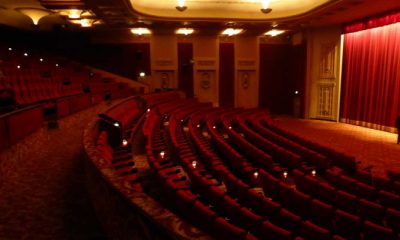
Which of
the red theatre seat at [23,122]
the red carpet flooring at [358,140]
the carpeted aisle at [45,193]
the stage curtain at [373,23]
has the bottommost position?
the red carpet flooring at [358,140]

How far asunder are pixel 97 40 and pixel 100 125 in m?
3.85

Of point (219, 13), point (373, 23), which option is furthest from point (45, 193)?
point (373, 23)

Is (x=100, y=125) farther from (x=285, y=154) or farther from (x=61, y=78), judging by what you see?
(x=61, y=78)

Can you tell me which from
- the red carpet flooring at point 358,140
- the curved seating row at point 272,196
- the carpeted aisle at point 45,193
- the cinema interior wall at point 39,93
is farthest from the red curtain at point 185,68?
the carpeted aisle at point 45,193

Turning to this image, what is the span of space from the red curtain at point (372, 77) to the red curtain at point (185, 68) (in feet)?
7.57

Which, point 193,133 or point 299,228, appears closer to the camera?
point 299,228

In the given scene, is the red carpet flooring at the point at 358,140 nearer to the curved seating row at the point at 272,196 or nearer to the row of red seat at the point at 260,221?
the curved seating row at the point at 272,196

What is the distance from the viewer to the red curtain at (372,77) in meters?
3.61

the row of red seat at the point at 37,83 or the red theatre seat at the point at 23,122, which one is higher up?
the row of red seat at the point at 37,83

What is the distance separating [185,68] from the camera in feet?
17.7

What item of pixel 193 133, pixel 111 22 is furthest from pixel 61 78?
pixel 193 133

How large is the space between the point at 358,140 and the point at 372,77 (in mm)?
1036

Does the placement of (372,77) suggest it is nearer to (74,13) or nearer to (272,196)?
(272,196)

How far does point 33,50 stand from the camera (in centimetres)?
500
